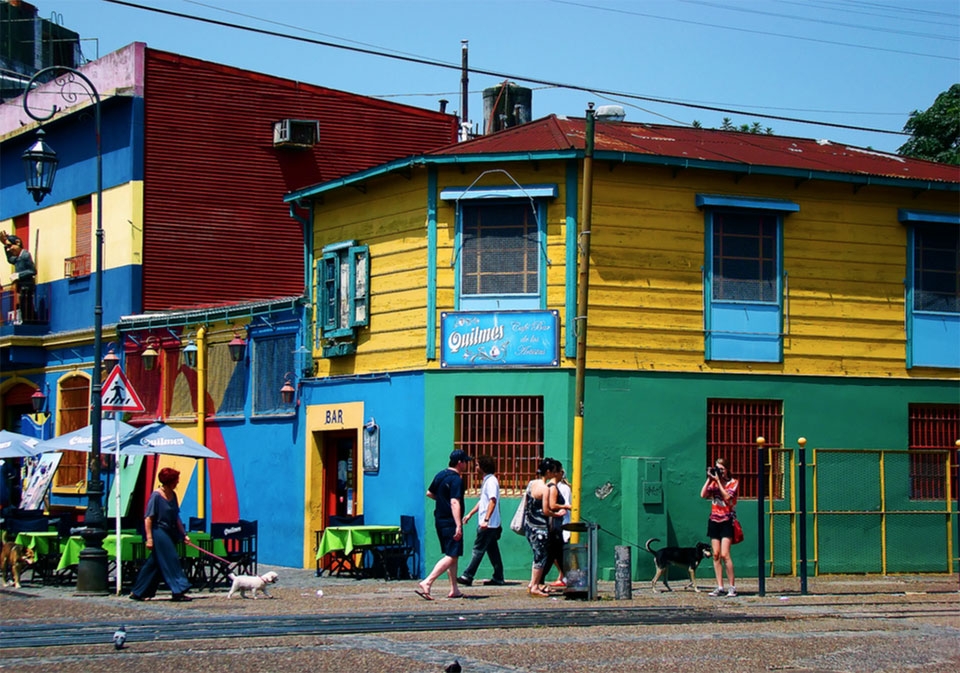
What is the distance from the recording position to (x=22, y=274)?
32.4 metres

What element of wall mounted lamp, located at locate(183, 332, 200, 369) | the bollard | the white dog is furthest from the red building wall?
the bollard

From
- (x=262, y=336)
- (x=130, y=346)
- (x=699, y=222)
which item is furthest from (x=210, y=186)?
(x=699, y=222)

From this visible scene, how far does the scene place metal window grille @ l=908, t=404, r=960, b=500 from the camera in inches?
885

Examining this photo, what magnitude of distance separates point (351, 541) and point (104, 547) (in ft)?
11.6

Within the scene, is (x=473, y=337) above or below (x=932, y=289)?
below

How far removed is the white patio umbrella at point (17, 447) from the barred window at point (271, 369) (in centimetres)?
397

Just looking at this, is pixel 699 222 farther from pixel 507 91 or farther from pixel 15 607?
pixel 15 607

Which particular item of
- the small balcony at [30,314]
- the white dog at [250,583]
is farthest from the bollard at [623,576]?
the small balcony at [30,314]

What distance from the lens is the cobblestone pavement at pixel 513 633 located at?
11695 mm

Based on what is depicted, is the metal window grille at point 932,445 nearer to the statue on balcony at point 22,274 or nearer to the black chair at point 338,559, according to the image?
the black chair at point 338,559

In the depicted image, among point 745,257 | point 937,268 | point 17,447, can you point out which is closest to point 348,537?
point 17,447

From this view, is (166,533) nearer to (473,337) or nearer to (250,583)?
(250,583)

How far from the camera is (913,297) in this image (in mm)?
23359

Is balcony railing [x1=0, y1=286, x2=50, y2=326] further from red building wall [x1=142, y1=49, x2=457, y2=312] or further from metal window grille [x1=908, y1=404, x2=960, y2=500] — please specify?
metal window grille [x1=908, y1=404, x2=960, y2=500]
